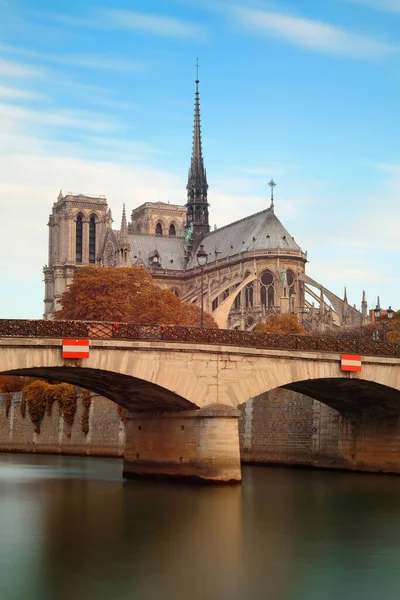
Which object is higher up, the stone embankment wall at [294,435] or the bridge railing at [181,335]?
Result: the bridge railing at [181,335]

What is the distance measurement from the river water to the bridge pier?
3.03 ft

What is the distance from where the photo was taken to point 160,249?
15562 cm

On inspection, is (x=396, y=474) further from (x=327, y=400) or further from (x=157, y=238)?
(x=157, y=238)

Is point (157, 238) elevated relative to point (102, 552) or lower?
elevated

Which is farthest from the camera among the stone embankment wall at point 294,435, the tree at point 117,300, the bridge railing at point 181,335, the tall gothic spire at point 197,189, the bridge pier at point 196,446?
the tall gothic spire at point 197,189

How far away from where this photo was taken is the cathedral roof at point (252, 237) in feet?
424

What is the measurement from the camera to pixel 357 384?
45.3 m

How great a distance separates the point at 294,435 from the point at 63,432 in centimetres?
2408

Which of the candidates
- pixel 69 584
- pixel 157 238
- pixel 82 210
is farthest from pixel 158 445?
pixel 82 210

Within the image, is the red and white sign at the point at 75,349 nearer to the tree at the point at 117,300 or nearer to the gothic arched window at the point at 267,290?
the tree at the point at 117,300

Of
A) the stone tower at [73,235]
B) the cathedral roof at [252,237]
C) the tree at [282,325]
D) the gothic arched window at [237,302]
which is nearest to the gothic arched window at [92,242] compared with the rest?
the stone tower at [73,235]

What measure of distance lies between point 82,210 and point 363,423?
12292cm

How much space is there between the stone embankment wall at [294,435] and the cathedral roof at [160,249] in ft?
264

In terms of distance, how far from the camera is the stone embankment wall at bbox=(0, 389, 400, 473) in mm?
49000
